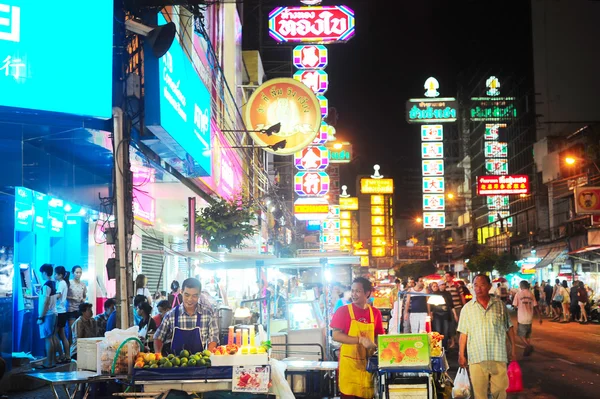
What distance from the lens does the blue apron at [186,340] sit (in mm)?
8273

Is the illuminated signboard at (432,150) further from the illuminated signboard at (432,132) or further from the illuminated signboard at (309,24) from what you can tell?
the illuminated signboard at (309,24)

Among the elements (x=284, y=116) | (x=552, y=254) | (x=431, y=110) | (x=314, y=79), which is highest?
(x=431, y=110)

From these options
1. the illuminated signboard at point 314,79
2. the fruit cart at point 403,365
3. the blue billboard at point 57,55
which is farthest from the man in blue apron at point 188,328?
the illuminated signboard at point 314,79

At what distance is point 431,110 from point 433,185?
7.50m

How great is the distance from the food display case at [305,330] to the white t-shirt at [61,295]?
433 centimetres

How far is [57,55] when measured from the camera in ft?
32.2

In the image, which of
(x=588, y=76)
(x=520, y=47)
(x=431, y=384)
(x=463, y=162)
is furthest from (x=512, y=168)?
(x=431, y=384)

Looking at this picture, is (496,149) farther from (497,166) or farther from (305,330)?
(305,330)

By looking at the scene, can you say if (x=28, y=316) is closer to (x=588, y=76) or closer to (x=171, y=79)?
(x=171, y=79)

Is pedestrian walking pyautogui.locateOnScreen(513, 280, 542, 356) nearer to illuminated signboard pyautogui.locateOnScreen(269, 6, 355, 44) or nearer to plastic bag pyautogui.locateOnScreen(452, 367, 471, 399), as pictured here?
plastic bag pyautogui.locateOnScreen(452, 367, 471, 399)

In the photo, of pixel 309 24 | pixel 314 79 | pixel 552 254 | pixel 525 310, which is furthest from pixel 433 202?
pixel 525 310

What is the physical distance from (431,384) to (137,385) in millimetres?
3381

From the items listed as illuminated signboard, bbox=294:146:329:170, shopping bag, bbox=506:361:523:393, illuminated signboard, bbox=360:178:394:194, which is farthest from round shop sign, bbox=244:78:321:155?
illuminated signboard, bbox=360:178:394:194

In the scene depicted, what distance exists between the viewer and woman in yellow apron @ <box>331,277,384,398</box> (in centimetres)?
751
